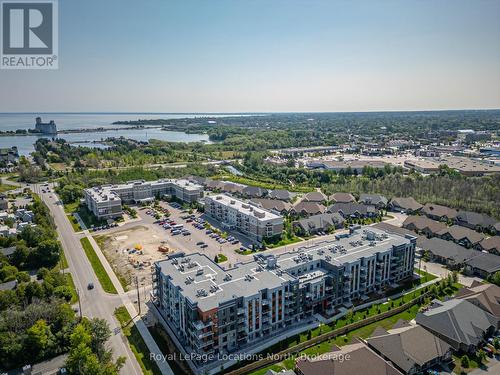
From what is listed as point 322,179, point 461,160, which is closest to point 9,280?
point 322,179

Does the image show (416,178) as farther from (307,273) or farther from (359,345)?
(359,345)

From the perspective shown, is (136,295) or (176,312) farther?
(136,295)

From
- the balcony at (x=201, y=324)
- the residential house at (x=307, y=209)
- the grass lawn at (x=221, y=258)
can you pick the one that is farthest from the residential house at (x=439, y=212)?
the balcony at (x=201, y=324)

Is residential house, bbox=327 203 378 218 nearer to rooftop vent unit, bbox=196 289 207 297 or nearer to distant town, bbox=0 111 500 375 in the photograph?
distant town, bbox=0 111 500 375

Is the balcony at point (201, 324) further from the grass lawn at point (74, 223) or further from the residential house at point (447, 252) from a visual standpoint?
the grass lawn at point (74, 223)

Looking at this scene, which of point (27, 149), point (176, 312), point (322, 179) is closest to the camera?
point (176, 312)

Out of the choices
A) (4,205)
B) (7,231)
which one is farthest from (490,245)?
(4,205)
